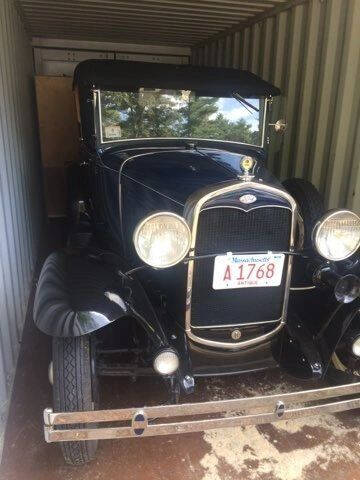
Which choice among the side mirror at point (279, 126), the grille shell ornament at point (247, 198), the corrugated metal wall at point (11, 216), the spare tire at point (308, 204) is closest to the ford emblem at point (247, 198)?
the grille shell ornament at point (247, 198)

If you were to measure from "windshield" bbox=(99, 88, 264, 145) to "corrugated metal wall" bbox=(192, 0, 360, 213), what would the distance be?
265 millimetres

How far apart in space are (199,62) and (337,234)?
502cm

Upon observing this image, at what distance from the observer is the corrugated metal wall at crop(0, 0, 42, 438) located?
2461 mm

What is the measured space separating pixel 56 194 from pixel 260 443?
439cm

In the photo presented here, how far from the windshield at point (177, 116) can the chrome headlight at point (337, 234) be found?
4.22 ft

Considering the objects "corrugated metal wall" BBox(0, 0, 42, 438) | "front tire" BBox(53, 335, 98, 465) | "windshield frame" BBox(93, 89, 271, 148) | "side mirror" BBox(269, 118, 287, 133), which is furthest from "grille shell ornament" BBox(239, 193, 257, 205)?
"corrugated metal wall" BBox(0, 0, 42, 438)

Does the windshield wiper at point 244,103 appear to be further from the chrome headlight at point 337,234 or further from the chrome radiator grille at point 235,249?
the chrome headlight at point 337,234

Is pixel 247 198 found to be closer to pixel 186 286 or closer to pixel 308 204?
pixel 186 286

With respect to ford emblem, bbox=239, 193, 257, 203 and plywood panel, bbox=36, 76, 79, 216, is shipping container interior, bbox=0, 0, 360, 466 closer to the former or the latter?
plywood panel, bbox=36, 76, 79, 216

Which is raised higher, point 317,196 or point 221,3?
point 221,3

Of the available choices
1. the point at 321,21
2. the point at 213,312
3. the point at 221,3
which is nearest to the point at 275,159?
the point at 321,21

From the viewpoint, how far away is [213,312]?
2.21m

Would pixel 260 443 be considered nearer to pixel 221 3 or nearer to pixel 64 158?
pixel 221 3

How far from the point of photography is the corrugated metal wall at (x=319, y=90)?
3379 mm
